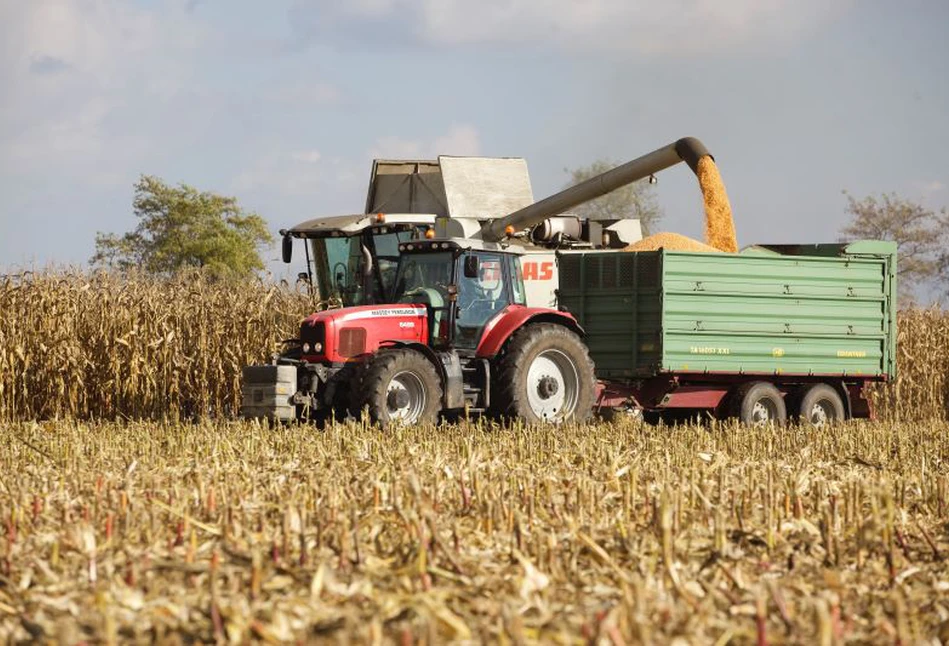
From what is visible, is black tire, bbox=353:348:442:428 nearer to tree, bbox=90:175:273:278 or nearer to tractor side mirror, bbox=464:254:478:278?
tractor side mirror, bbox=464:254:478:278

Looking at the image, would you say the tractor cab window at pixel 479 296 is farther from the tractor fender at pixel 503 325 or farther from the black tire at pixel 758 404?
the black tire at pixel 758 404

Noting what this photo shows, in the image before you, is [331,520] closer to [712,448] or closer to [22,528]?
[22,528]

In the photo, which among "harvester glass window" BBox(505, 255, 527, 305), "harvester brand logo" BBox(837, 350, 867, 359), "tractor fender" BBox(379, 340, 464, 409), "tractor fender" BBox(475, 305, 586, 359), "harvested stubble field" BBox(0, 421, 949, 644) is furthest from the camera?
"harvester brand logo" BBox(837, 350, 867, 359)

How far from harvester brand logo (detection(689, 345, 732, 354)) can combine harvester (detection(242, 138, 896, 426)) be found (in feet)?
0.04

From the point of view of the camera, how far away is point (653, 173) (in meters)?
16.1

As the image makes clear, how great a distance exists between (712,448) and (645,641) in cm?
694

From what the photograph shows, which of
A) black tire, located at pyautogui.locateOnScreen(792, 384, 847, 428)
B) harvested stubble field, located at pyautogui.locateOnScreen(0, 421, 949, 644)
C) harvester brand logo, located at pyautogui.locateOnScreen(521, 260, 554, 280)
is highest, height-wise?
harvester brand logo, located at pyautogui.locateOnScreen(521, 260, 554, 280)

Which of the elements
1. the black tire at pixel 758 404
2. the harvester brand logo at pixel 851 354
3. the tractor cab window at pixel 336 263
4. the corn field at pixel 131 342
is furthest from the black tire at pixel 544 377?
the corn field at pixel 131 342

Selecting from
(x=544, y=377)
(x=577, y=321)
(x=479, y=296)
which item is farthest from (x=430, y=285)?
(x=577, y=321)

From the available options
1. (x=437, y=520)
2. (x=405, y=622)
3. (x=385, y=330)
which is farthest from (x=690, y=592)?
(x=385, y=330)

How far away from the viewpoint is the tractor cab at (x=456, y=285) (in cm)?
1231

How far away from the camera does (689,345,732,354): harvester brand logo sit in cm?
1379

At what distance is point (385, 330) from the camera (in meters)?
12.2

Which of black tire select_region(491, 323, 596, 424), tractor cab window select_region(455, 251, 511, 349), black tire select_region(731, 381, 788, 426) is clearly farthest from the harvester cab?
black tire select_region(731, 381, 788, 426)
